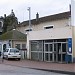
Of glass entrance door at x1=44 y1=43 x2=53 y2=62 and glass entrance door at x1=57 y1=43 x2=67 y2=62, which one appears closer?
glass entrance door at x1=57 y1=43 x2=67 y2=62

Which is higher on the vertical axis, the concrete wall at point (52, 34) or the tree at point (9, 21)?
the tree at point (9, 21)

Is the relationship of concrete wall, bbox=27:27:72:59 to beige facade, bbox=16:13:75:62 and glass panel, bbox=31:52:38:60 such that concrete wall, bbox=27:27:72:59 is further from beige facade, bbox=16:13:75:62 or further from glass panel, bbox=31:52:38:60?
glass panel, bbox=31:52:38:60

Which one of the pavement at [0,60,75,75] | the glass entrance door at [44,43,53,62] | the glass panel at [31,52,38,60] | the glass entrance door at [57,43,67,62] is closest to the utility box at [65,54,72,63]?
the glass entrance door at [57,43,67,62]

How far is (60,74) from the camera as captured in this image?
20.8m

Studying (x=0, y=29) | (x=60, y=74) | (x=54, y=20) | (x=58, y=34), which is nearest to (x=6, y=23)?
(x=0, y=29)

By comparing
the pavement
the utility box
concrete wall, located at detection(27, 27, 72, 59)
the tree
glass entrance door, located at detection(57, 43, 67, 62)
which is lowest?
the pavement

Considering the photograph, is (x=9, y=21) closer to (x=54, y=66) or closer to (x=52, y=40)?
(x=52, y=40)

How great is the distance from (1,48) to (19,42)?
15.6ft

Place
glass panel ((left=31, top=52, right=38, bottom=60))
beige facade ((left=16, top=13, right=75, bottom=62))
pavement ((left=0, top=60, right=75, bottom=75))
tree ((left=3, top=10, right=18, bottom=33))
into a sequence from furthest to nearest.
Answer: tree ((left=3, top=10, right=18, bottom=33)), glass panel ((left=31, top=52, right=38, bottom=60)), beige facade ((left=16, top=13, right=75, bottom=62)), pavement ((left=0, top=60, right=75, bottom=75))

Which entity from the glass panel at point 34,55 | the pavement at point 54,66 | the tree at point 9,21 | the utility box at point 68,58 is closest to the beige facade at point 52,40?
the glass panel at point 34,55

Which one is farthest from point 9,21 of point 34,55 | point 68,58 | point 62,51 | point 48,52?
point 68,58

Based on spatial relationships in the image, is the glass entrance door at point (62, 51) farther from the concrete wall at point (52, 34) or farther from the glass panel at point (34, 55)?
the glass panel at point (34, 55)

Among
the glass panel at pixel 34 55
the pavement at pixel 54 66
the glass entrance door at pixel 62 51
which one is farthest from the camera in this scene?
the glass panel at pixel 34 55

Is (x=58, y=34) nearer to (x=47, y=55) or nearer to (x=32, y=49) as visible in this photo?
(x=47, y=55)
